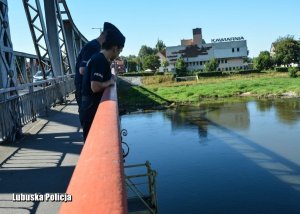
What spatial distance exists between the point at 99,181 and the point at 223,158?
15.3 m

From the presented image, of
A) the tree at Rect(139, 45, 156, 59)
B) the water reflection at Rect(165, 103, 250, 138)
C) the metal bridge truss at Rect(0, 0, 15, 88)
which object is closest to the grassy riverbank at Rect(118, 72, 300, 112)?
the water reflection at Rect(165, 103, 250, 138)

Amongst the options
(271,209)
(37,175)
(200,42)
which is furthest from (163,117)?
(200,42)

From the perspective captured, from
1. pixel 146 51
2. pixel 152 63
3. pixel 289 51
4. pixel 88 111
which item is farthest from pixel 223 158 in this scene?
pixel 146 51

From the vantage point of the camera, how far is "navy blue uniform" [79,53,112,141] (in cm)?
346

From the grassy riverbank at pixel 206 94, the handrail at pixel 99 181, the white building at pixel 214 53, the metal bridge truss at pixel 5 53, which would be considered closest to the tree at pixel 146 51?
the white building at pixel 214 53

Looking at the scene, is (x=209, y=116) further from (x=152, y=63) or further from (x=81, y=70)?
(x=152, y=63)

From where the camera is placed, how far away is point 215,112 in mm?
30453

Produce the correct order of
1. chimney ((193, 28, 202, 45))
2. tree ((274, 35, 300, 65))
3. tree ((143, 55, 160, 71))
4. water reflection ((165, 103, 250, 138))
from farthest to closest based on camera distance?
tree ((143, 55, 160, 71)) → chimney ((193, 28, 202, 45)) → tree ((274, 35, 300, 65)) → water reflection ((165, 103, 250, 138))

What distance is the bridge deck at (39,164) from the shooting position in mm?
3696

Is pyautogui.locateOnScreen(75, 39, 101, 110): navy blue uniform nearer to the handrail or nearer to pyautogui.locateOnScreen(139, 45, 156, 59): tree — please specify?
the handrail

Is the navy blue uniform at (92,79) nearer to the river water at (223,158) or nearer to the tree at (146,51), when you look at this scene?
the river water at (223,158)

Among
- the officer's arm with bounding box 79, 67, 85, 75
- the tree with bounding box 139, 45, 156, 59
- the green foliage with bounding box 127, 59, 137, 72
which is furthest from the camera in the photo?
the tree with bounding box 139, 45, 156, 59

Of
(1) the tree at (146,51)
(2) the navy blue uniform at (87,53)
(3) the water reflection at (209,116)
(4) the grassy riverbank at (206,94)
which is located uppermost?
(1) the tree at (146,51)

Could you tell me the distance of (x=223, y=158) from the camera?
16078mm
